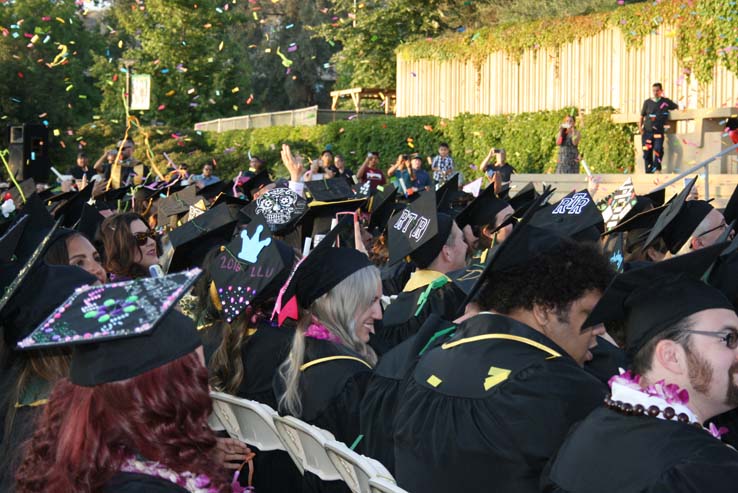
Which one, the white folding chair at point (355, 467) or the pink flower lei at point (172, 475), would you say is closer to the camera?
the pink flower lei at point (172, 475)

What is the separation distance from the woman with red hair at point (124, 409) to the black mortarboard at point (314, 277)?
1789mm

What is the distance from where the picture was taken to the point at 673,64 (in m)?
21.6

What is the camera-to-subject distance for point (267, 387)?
4.42 m

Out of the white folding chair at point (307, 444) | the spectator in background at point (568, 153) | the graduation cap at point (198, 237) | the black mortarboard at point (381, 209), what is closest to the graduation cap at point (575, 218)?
the graduation cap at point (198, 237)

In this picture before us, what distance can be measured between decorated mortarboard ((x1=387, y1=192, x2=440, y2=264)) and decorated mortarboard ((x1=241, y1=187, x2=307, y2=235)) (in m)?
1.44

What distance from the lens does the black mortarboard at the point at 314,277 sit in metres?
4.21

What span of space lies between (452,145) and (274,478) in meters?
25.1

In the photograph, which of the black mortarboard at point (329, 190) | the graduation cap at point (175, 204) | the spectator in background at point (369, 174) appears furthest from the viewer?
the spectator in background at point (369, 174)

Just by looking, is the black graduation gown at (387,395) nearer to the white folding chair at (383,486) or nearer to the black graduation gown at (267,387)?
the black graduation gown at (267,387)

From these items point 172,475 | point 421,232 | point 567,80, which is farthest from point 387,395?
point 567,80

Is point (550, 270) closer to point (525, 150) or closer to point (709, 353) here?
point (709, 353)

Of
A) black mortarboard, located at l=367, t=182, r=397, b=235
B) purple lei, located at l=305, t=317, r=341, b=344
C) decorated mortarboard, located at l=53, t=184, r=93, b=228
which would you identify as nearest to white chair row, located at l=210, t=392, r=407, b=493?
purple lei, located at l=305, t=317, r=341, b=344

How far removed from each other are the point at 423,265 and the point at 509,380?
128 inches

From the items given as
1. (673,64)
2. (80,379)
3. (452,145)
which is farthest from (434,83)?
→ (80,379)
